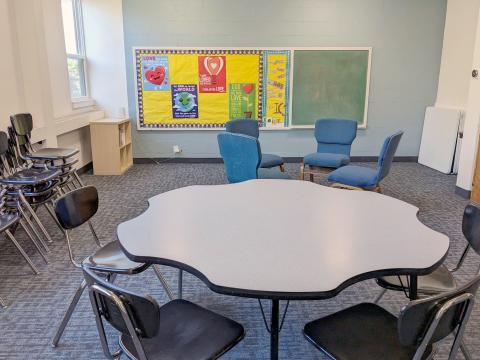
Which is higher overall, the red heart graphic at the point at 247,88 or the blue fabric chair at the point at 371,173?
the red heart graphic at the point at 247,88

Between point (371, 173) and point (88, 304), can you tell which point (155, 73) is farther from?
point (88, 304)

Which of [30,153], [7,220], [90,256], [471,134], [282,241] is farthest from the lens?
[471,134]

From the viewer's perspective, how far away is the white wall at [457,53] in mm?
5473

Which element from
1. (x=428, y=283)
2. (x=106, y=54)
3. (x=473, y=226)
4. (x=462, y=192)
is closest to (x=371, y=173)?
(x=462, y=192)

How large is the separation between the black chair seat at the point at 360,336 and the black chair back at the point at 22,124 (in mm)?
3239

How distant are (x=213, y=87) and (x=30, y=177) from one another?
3.42 m

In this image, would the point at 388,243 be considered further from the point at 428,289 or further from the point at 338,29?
the point at 338,29

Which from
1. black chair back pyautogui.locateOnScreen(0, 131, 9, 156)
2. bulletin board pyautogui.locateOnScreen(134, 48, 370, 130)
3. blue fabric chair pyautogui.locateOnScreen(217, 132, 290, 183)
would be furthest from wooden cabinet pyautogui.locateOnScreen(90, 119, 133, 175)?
blue fabric chair pyautogui.locateOnScreen(217, 132, 290, 183)

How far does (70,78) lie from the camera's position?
558cm

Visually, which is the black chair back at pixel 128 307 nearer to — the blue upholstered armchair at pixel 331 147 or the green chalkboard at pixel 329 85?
the blue upholstered armchair at pixel 331 147

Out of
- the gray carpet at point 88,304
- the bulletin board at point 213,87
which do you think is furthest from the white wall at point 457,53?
the gray carpet at point 88,304

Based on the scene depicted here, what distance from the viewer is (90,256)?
79.7 inches

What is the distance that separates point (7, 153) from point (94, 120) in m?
2.27

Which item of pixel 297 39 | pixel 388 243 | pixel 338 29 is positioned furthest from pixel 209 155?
pixel 388 243
